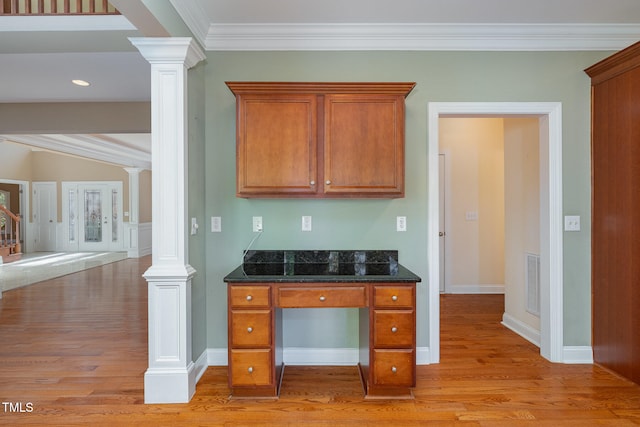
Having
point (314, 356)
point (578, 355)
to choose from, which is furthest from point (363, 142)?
point (578, 355)

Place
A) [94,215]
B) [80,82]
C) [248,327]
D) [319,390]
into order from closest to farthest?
[248,327], [319,390], [80,82], [94,215]

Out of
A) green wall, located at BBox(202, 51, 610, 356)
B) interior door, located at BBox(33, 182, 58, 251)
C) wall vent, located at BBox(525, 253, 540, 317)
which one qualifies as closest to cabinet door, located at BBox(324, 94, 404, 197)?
green wall, located at BBox(202, 51, 610, 356)

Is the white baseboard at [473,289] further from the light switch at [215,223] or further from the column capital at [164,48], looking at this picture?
the column capital at [164,48]

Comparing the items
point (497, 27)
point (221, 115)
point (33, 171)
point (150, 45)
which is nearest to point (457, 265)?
point (497, 27)

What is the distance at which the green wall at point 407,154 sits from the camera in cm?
280

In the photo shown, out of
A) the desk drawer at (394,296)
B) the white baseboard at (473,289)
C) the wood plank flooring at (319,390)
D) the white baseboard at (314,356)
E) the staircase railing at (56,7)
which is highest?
the staircase railing at (56,7)

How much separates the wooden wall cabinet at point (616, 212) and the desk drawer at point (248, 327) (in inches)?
97.9

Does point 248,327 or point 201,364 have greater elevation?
point 248,327

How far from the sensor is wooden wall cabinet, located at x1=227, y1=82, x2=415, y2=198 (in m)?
2.49

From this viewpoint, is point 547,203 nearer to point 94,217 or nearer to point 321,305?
point 321,305

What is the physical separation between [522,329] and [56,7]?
4.49m

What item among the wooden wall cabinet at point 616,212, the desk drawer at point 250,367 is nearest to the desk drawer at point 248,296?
the desk drawer at point 250,367

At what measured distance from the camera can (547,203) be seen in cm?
283

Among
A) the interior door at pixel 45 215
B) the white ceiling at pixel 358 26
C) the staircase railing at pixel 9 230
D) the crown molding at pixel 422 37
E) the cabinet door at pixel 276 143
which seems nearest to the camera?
the white ceiling at pixel 358 26
